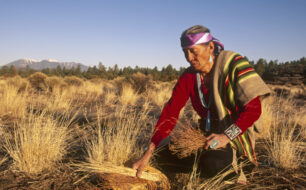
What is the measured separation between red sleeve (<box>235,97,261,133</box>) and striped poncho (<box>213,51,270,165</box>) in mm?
46

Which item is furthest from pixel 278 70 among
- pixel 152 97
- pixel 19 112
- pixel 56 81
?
pixel 19 112

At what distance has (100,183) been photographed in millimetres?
1644

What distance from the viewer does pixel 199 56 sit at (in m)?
1.86

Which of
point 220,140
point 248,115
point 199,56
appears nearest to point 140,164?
point 220,140

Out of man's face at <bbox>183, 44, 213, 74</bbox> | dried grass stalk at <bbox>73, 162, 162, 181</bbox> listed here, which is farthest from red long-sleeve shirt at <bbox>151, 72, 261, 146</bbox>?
dried grass stalk at <bbox>73, 162, 162, 181</bbox>

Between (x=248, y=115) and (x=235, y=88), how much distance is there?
0.76ft

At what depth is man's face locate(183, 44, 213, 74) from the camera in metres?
1.83

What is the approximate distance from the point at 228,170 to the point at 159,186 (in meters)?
0.55

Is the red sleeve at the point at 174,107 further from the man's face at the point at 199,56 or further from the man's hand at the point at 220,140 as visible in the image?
the man's hand at the point at 220,140

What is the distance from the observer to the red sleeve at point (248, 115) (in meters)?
1.56

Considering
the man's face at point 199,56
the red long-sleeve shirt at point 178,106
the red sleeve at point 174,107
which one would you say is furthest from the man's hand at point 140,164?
the man's face at point 199,56

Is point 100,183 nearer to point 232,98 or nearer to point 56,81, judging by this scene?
point 232,98

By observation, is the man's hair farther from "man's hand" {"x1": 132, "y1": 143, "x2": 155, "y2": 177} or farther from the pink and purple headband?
"man's hand" {"x1": 132, "y1": 143, "x2": 155, "y2": 177}

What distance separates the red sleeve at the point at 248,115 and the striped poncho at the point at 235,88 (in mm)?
46
